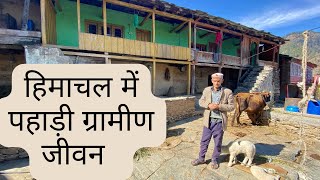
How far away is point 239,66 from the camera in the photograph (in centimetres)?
1678

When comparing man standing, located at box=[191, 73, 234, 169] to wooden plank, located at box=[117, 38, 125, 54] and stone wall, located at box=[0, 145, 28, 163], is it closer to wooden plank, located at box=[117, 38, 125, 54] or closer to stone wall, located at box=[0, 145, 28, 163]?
stone wall, located at box=[0, 145, 28, 163]

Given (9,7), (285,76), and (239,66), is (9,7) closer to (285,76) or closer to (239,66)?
(239,66)

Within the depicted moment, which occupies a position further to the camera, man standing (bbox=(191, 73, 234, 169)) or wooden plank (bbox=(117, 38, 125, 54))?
wooden plank (bbox=(117, 38, 125, 54))

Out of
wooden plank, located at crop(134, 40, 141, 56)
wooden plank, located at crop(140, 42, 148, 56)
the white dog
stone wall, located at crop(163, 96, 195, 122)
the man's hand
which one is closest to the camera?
the man's hand

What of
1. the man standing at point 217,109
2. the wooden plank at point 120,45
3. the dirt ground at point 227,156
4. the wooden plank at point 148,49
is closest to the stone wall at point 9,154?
the dirt ground at point 227,156

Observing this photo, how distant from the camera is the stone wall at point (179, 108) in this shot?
31.0 feet

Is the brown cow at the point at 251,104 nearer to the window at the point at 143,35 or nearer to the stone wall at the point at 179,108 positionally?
the stone wall at the point at 179,108

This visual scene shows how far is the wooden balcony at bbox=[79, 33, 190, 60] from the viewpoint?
9.46m

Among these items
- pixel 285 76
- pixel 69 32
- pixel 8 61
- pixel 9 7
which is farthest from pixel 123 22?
pixel 285 76

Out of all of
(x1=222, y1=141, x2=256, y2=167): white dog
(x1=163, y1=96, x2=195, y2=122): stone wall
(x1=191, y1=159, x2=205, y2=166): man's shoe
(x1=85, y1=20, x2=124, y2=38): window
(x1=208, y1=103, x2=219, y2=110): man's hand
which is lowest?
(x1=191, y1=159, x2=205, y2=166): man's shoe

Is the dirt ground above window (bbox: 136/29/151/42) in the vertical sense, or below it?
below

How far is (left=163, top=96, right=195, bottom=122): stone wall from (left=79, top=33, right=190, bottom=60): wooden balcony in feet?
10.6

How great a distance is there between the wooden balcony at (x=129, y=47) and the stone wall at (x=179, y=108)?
3.23 m

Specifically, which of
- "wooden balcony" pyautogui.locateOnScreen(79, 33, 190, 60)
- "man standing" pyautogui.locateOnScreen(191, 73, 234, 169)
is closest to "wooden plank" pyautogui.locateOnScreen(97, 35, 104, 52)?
"wooden balcony" pyautogui.locateOnScreen(79, 33, 190, 60)
